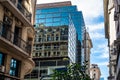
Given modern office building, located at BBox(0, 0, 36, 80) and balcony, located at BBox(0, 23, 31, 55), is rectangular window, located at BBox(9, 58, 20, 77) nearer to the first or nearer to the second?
modern office building, located at BBox(0, 0, 36, 80)

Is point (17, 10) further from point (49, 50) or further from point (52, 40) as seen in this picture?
point (52, 40)

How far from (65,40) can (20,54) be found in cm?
3453

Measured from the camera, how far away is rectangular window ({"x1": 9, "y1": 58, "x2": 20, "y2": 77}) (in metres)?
20.5

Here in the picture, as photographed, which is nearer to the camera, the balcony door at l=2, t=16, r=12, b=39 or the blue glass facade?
the balcony door at l=2, t=16, r=12, b=39

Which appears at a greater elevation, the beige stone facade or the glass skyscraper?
the glass skyscraper

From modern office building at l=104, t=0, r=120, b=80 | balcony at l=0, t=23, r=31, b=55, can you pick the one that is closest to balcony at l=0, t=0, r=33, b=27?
balcony at l=0, t=23, r=31, b=55

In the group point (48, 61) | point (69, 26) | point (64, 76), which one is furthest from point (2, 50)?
point (69, 26)

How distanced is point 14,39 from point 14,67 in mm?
2303

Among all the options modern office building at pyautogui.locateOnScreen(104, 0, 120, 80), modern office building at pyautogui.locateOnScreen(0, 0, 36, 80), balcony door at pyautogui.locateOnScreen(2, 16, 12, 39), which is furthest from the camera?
modern office building at pyautogui.locateOnScreen(104, 0, 120, 80)

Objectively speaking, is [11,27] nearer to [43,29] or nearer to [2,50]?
[2,50]

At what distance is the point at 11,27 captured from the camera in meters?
20.0

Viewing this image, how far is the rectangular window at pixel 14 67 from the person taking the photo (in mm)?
20461

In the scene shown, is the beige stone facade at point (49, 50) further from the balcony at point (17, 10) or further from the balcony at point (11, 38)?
the balcony at point (11, 38)

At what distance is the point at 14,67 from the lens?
21.1m
